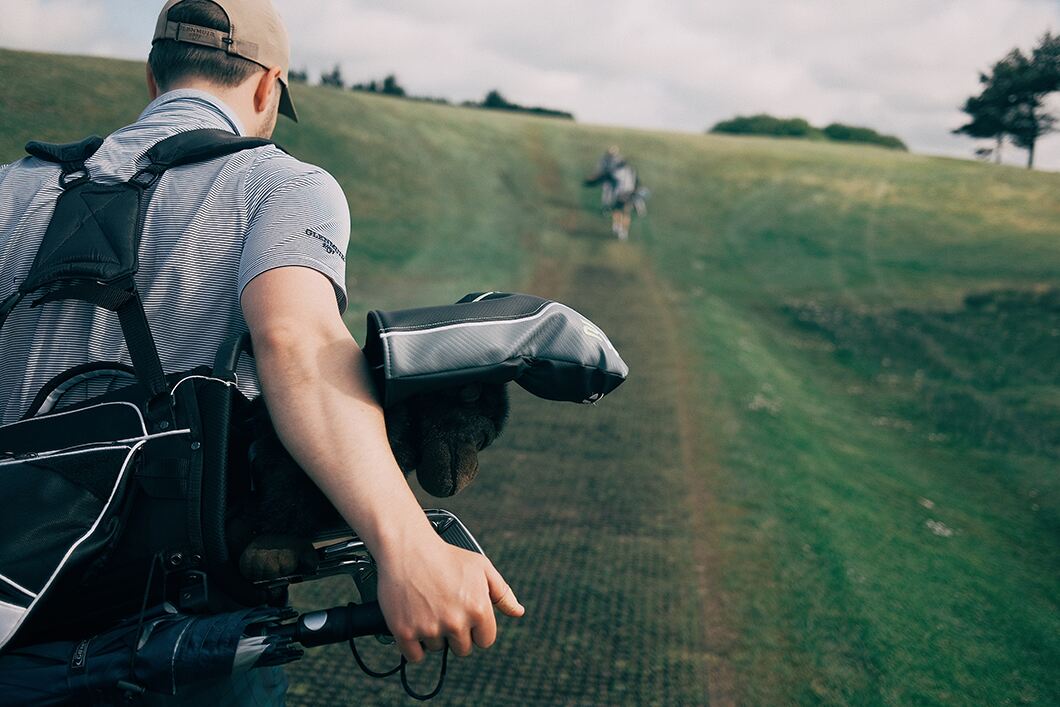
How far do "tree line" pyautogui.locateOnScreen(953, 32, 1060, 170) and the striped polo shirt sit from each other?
39726 mm

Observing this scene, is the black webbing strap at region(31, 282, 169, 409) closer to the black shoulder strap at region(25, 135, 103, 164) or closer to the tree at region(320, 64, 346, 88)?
the black shoulder strap at region(25, 135, 103, 164)

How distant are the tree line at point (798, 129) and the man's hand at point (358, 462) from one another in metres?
48.9

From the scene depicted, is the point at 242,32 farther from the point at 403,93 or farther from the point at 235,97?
the point at 403,93

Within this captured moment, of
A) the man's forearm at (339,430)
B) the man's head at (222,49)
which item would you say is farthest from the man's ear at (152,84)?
the man's forearm at (339,430)

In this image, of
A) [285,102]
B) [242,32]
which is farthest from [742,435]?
[242,32]

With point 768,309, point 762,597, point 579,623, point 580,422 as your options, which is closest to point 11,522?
point 579,623

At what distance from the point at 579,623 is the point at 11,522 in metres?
3.45

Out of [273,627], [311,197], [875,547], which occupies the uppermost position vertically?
[311,197]

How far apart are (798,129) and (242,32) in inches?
1952

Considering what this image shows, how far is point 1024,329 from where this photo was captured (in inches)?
534

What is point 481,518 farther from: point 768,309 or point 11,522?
point 768,309

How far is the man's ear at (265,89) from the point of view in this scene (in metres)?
1.88

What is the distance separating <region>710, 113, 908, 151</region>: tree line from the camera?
4756 cm

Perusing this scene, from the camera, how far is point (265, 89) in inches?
74.5
